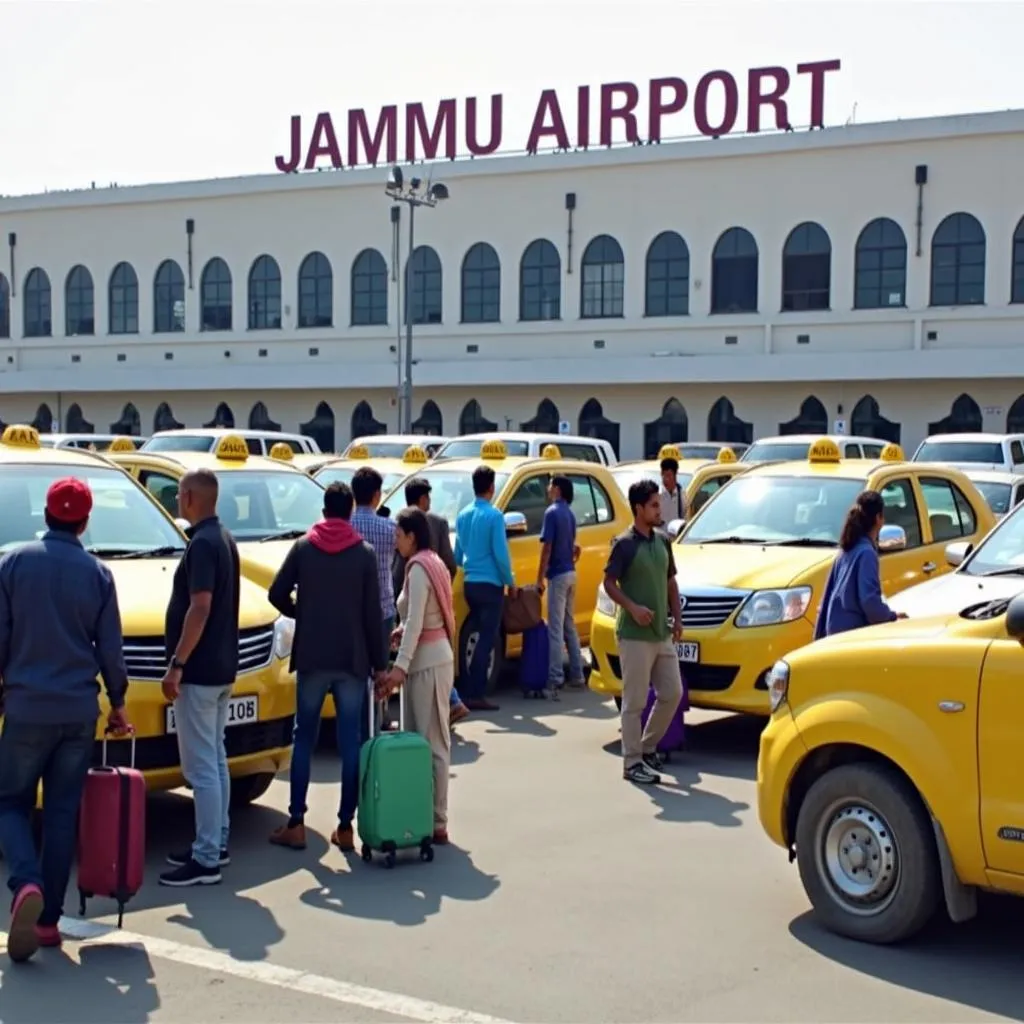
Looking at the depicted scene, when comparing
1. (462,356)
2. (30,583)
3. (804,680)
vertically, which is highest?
(462,356)

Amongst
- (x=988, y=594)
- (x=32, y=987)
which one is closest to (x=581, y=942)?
(x=32, y=987)

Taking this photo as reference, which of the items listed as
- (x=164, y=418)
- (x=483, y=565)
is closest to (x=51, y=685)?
(x=483, y=565)

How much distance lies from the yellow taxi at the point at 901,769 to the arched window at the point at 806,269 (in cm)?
3571

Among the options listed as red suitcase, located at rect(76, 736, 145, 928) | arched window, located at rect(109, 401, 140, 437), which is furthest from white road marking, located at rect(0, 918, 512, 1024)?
arched window, located at rect(109, 401, 140, 437)

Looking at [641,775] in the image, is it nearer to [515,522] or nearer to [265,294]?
[515,522]

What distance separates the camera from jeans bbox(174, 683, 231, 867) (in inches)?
268

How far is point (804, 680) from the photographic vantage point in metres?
6.34

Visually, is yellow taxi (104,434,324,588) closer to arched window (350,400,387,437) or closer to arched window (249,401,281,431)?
arched window (350,400,387,437)

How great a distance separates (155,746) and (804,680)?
3154 mm

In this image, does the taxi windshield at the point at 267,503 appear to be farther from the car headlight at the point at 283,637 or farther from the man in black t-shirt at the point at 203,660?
the man in black t-shirt at the point at 203,660

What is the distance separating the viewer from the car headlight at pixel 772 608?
10008 mm

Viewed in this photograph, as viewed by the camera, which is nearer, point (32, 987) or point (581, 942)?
point (32, 987)

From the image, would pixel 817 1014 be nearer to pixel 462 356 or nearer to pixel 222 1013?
pixel 222 1013

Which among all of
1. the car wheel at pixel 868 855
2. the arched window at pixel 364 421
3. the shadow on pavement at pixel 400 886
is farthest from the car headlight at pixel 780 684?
the arched window at pixel 364 421
